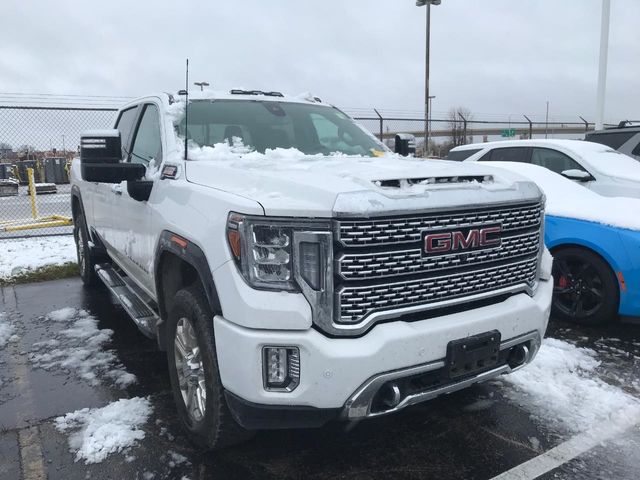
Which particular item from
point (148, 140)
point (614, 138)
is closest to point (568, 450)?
point (148, 140)

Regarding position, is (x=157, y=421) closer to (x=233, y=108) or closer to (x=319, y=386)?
(x=319, y=386)

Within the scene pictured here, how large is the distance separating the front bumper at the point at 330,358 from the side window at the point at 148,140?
1797 millimetres

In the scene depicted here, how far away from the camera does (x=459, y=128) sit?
20578mm

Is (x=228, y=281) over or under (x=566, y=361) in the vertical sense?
over

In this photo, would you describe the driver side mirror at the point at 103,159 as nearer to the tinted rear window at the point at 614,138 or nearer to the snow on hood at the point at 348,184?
the snow on hood at the point at 348,184

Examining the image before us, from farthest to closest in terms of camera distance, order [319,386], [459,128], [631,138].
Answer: [459,128]
[631,138]
[319,386]

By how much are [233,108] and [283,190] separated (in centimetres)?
178

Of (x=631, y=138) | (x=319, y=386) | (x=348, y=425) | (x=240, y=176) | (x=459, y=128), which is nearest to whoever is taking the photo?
(x=319, y=386)

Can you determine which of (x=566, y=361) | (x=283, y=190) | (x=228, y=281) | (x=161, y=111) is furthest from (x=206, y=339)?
(x=566, y=361)

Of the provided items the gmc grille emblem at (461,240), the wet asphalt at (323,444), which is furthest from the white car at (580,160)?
the gmc grille emblem at (461,240)

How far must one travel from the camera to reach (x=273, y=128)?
4062 mm

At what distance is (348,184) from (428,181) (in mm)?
462

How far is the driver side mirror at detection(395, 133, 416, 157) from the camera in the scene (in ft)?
15.3

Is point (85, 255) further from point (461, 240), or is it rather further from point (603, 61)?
point (603, 61)
